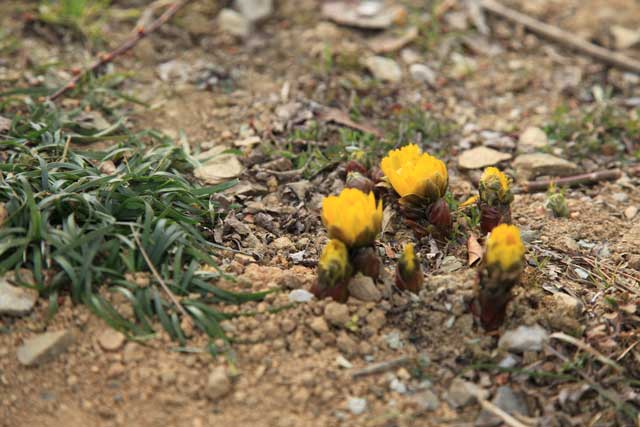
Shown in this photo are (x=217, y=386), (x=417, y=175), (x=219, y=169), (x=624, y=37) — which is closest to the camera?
(x=217, y=386)

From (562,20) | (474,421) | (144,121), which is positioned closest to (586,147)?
(562,20)

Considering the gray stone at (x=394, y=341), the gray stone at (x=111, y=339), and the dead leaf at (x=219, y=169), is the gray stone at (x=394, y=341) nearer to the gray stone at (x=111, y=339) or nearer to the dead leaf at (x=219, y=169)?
the gray stone at (x=111, y=339)

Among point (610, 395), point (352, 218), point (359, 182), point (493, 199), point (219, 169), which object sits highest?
point (352, 218)

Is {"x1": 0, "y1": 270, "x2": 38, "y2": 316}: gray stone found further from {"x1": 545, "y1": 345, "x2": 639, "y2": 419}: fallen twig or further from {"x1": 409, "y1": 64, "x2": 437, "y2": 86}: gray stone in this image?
{"x1": 409, "y1": 64, "x2": 437, "y2": 86}: gray stone

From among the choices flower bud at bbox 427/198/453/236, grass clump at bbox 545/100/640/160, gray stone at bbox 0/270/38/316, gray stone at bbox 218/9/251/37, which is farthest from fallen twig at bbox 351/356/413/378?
gray stone at bbox 218/9/251/37

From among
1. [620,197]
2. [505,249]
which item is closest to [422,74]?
[620,197]

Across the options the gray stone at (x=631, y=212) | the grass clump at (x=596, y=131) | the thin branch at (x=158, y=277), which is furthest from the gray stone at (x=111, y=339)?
the grass clump at (x=596, y=131)

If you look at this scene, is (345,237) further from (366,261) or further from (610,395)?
(610,395)

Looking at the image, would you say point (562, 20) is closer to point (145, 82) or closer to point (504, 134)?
point (504, 134)
